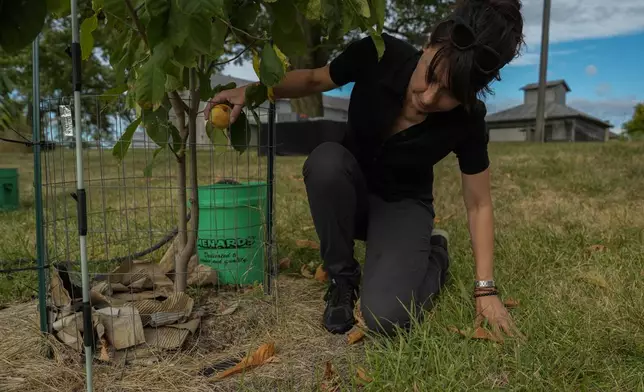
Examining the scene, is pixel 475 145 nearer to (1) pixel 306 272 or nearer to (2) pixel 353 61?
(2) pixel 353 61

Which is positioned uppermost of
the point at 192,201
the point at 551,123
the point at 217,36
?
the point at 551,123

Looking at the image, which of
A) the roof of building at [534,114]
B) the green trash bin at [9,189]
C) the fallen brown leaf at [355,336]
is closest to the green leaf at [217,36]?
the fallen brown leaf at [355,336]

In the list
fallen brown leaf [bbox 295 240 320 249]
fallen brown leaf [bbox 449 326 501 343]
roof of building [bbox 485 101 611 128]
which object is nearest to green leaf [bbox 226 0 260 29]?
fallen brown leaf [bbox 449 326 501 343]

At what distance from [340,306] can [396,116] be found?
697 millimetres

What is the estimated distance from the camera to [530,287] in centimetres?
195

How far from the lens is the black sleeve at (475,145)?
6.13ft

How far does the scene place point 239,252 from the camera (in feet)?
6.91

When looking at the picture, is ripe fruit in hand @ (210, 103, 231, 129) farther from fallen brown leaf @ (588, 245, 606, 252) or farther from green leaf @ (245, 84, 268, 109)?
fallen brown leaf @ (588, 245, 606, 252)

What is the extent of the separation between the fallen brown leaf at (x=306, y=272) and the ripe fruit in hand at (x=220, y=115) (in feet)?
3.05

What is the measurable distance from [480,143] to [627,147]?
566 centimetres

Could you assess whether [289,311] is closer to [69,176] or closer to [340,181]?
[340,181]

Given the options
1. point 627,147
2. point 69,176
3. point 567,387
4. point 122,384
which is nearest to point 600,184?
point 627,147

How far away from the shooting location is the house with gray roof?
1199 inches

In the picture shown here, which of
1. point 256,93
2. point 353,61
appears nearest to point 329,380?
point 256,93
